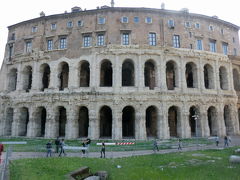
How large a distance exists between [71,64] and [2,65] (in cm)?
1360

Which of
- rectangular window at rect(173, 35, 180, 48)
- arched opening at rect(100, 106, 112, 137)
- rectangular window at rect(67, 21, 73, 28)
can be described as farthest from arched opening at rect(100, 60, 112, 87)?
rectangular window at rect(173, 35, 180, 48)

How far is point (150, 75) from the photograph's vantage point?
26312 millimetres

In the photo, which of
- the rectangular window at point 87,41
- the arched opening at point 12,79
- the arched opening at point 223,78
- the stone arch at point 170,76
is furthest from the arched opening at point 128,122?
the arched opening at point 12,79

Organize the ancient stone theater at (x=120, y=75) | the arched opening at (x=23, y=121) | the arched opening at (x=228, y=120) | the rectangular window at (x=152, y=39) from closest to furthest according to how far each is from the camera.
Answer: the ancient stone theater at (x=120, y=75), the rectangular window at (x=152, y=39), the arched opening at (x=23, y=121), the arched opening at (x=228, y=120)

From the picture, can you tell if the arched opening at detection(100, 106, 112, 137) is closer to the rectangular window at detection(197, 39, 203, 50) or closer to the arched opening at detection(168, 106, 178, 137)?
the arched opening at detection(168, 106, 178, 137)

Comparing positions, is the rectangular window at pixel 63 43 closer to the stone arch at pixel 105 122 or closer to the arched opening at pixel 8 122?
the stone arch at pixel 105 122

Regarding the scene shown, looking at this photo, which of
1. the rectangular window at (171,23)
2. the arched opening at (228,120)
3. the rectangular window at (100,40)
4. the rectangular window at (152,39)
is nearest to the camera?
the rectangular window at (100,40)

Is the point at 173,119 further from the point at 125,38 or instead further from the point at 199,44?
the point at 125,38

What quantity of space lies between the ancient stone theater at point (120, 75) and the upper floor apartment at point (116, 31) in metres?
0.14

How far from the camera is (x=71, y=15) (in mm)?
26781

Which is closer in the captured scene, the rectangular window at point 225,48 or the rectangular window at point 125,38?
the rectangular window at point 125,38

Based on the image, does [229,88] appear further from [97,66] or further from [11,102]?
[11,102]

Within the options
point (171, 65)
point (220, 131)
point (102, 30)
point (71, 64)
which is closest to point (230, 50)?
point (171, 65)

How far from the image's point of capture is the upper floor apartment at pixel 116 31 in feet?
82.9
